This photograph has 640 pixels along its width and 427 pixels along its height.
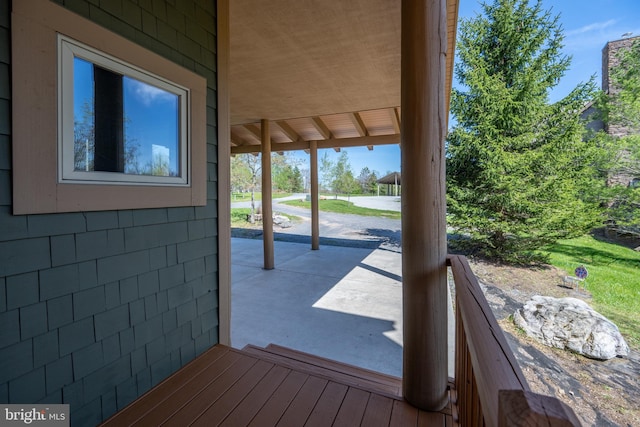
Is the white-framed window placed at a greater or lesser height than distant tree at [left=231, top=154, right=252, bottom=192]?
lesser

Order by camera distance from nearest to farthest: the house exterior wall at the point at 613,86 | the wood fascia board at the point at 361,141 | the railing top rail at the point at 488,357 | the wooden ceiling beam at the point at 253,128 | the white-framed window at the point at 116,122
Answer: the railing top rail at the point at 488,357 → the white-framed window at the point at 116,122 → the wooden ceiling beam at the point at 253,128 → the wood fascia board at the point at 361,141 → the house exterior wall at the point at 613,86

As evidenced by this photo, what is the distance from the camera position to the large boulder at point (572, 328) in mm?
3775

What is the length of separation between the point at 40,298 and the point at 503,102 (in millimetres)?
9337

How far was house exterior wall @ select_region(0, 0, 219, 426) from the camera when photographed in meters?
1.24

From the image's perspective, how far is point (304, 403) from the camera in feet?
5.42

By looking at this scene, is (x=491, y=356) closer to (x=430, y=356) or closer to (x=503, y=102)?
(x=430, y=356)

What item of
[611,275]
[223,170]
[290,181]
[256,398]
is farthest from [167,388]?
[290,181]

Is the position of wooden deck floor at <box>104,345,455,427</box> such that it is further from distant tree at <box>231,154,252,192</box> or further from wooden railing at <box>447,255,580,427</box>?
distant tree at <box>231,154,252,192</box>

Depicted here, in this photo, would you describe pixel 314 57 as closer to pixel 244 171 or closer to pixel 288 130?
pixel 288 130

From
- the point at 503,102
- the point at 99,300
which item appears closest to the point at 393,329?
the point at 99,300

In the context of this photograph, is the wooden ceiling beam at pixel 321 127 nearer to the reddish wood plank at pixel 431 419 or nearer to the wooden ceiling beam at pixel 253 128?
Answer: the wooden ceiling beam at pixel 253 128

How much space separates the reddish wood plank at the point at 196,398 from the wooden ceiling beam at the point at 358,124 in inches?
207

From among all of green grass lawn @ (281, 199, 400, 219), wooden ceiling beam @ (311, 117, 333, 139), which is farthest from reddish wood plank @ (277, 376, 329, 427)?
green grass lawn @ (281, 199, 400, 219)

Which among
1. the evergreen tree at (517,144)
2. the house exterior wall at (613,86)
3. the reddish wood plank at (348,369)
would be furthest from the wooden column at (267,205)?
the house exterior wall at (613,86)
